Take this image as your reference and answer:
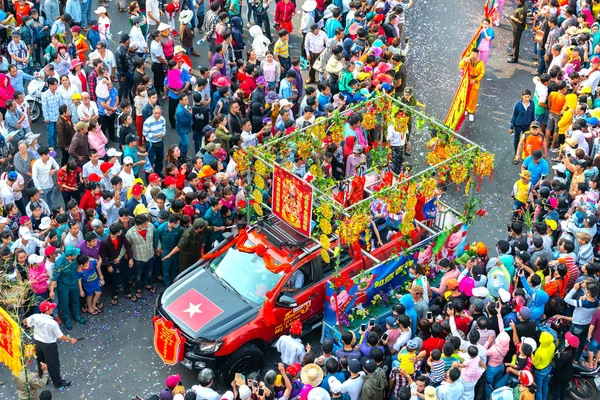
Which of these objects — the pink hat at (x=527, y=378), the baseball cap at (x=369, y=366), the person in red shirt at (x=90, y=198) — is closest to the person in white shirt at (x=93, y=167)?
the person in red shirt at (x=90, y=198)

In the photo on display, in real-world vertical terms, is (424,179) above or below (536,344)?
above

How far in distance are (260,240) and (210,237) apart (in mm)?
1610

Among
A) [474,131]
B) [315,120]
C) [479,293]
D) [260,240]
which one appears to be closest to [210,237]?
[260,240]

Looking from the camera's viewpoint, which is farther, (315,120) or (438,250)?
(315,120)

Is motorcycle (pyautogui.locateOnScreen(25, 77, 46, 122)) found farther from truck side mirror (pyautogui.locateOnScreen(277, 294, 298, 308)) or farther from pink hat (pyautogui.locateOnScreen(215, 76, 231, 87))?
truck side mirror (pyautogui.locateOnScreen(277, 294, 298, 308))

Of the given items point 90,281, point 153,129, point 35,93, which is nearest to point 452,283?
point 90,281

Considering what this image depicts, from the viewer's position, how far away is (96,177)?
53.7 ft

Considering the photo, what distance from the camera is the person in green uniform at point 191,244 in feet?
51.2

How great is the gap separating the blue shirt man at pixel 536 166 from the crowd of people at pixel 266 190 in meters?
0.03

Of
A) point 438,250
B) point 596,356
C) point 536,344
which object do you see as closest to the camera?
point 536,344

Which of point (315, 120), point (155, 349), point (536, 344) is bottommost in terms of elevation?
point (155, 349)

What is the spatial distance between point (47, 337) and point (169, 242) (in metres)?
2.94

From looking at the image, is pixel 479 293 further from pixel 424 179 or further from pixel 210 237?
pixel 210 237

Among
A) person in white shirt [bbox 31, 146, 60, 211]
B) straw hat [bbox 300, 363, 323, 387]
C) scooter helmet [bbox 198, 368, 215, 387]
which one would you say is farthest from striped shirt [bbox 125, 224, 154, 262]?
straw hat [bbox 300, 363, 323, 387]
